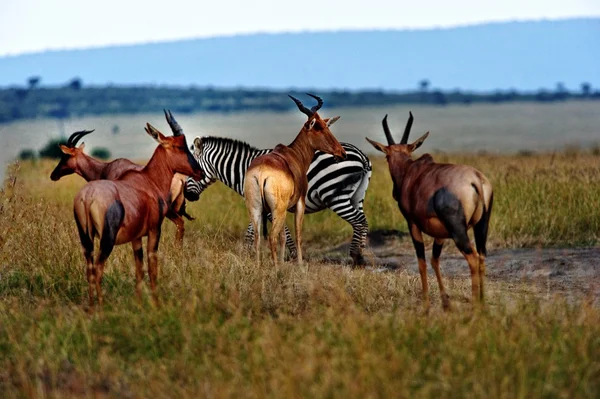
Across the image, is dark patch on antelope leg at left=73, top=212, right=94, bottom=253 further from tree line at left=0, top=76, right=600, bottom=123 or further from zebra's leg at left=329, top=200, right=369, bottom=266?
tree line at left=0, top=76, right=600, bottom=123

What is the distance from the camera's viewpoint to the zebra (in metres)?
13.2

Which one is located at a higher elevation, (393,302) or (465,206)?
(465,206)

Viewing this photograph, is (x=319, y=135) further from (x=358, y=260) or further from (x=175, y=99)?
(x=175, y=99)

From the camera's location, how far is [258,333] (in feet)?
23.3

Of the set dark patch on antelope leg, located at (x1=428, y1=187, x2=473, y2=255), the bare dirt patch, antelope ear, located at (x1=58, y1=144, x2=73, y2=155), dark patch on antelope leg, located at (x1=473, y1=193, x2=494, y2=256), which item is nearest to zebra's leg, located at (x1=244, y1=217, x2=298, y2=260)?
the bare dirt patch

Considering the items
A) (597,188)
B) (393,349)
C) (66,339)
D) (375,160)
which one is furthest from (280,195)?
(375,160)

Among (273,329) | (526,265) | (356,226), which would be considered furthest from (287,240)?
(273,329)

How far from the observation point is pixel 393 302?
892cm

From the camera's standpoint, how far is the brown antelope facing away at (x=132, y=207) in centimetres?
780

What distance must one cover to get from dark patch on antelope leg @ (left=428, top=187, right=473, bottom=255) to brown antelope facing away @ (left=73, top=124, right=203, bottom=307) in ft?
6.82

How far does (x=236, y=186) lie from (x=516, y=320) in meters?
6.66

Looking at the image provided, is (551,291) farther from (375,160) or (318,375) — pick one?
(375,160)

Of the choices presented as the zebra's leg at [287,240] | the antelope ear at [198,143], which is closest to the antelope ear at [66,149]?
the zebra's leg at [287,240]

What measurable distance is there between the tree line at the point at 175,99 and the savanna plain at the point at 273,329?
87.1 m
